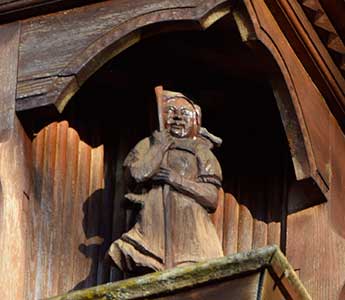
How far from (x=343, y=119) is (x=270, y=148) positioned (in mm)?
210

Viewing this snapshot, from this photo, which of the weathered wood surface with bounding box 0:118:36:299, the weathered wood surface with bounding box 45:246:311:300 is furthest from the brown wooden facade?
the weathered wood surface with bounding box 45:246:311:300

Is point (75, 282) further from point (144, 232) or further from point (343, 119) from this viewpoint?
point (343, 119)

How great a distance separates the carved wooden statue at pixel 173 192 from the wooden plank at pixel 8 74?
12.0 inches

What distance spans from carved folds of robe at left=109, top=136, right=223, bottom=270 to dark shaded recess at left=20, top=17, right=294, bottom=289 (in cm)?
14

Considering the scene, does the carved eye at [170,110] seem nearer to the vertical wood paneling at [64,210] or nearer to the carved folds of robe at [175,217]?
the carved folds of robe at [175,217]

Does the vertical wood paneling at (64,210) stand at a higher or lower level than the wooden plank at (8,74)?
lower

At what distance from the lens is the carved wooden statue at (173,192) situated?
8.27 meters

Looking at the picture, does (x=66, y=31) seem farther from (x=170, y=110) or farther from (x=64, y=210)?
(x=64, y=210)

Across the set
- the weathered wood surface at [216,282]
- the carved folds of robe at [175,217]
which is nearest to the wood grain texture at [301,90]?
the carved folds of robe at [175,217]

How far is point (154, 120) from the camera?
27.9 ft

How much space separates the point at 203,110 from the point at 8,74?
533 millimetres

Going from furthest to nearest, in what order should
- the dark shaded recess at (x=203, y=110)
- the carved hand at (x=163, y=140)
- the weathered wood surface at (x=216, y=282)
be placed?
the dark shaded recess at (x=203, y=110) < the carved hand at (x=163, y=140) < the weathered wood surface at (x=216, y=282)

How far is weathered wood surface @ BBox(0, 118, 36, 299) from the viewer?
26.8ft

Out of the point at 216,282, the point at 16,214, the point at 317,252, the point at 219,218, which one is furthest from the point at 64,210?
the point at 216,282
